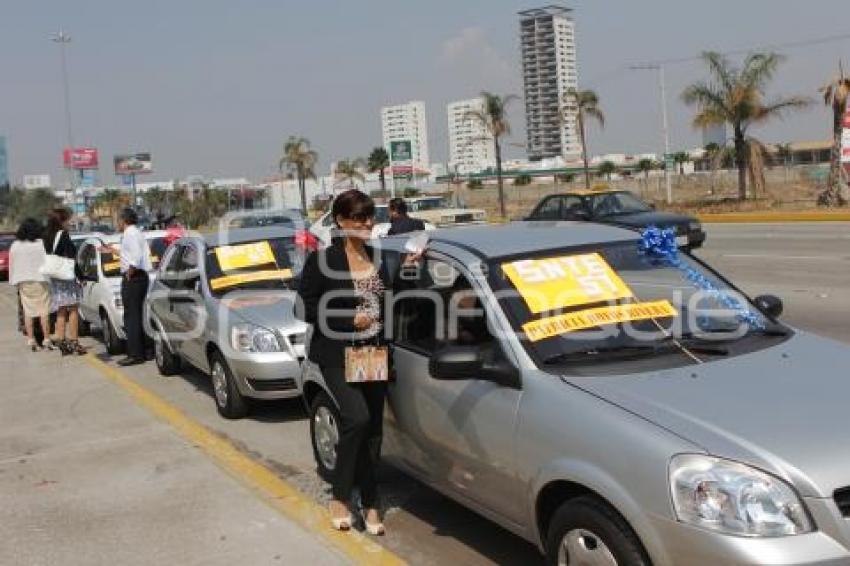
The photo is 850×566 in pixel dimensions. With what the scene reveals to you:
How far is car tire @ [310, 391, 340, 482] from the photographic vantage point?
542cm

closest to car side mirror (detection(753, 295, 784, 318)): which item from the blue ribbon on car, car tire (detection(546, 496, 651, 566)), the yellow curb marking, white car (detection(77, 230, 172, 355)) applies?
the blue ribbon on car

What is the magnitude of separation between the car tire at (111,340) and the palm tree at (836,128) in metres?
24.7

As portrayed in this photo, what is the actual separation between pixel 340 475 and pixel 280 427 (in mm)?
2588

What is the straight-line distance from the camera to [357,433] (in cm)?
478

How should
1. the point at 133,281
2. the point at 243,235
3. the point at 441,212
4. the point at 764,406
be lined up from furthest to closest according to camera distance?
the point at 441,212 < the point at 133,281 < the point at 243,235 < the point at 764,406

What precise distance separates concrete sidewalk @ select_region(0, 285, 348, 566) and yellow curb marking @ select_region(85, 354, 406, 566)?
2.8 inches

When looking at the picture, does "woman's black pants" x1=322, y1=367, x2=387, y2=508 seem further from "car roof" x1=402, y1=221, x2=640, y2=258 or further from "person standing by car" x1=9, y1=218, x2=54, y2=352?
"person standing by car" x1=9, y1=218, x2=54, y2=352

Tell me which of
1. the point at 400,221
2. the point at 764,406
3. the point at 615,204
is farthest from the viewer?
the point at 615,204

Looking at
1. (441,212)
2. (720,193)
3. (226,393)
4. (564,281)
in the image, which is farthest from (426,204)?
(720,193)

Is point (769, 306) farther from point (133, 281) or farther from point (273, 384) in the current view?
point (133, 281)

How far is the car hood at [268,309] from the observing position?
7.34 metres

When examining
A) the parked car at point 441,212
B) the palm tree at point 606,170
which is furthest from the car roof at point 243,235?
the palm tree at point 606,170

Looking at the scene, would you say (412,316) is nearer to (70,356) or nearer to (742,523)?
(742,523)

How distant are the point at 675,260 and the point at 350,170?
82.3 metres
